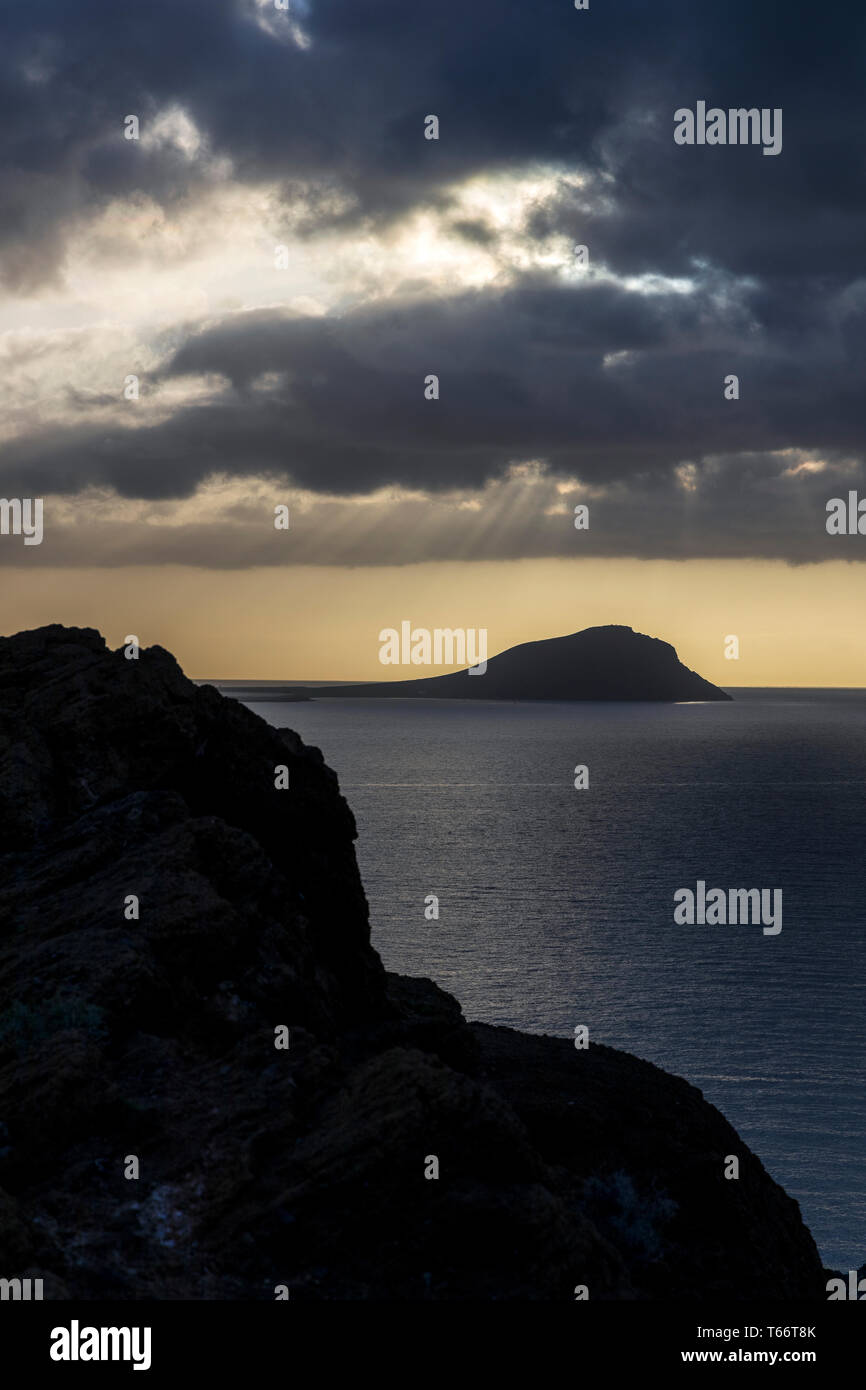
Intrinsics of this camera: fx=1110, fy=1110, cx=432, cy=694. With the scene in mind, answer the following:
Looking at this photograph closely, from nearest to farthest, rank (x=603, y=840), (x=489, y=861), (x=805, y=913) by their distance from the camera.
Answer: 1. (x=805, y=913)
2. (x=489, y=861)
3. (x=603, y=840)

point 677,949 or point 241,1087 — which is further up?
point 241,1087

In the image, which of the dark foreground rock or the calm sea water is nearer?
the dark foreground rock

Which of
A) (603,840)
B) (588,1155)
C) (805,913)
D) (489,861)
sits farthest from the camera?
(603,840)

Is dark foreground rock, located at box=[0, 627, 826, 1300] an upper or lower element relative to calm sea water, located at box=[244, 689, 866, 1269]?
upper

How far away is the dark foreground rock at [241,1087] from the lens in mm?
13766

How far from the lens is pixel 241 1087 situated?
15969 millimetres

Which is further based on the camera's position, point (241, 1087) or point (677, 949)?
point (677, 949)

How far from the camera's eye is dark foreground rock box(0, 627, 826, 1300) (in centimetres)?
1377

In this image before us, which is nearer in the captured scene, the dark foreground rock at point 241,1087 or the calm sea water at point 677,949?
the dark foreground rock at point 241,1087

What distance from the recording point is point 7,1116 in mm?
14703

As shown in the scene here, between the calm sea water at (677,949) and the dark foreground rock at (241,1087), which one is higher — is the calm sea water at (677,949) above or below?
below

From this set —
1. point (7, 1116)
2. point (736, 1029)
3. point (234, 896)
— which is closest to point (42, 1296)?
point (7, 1116)

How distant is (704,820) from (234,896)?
151615 millimetres
